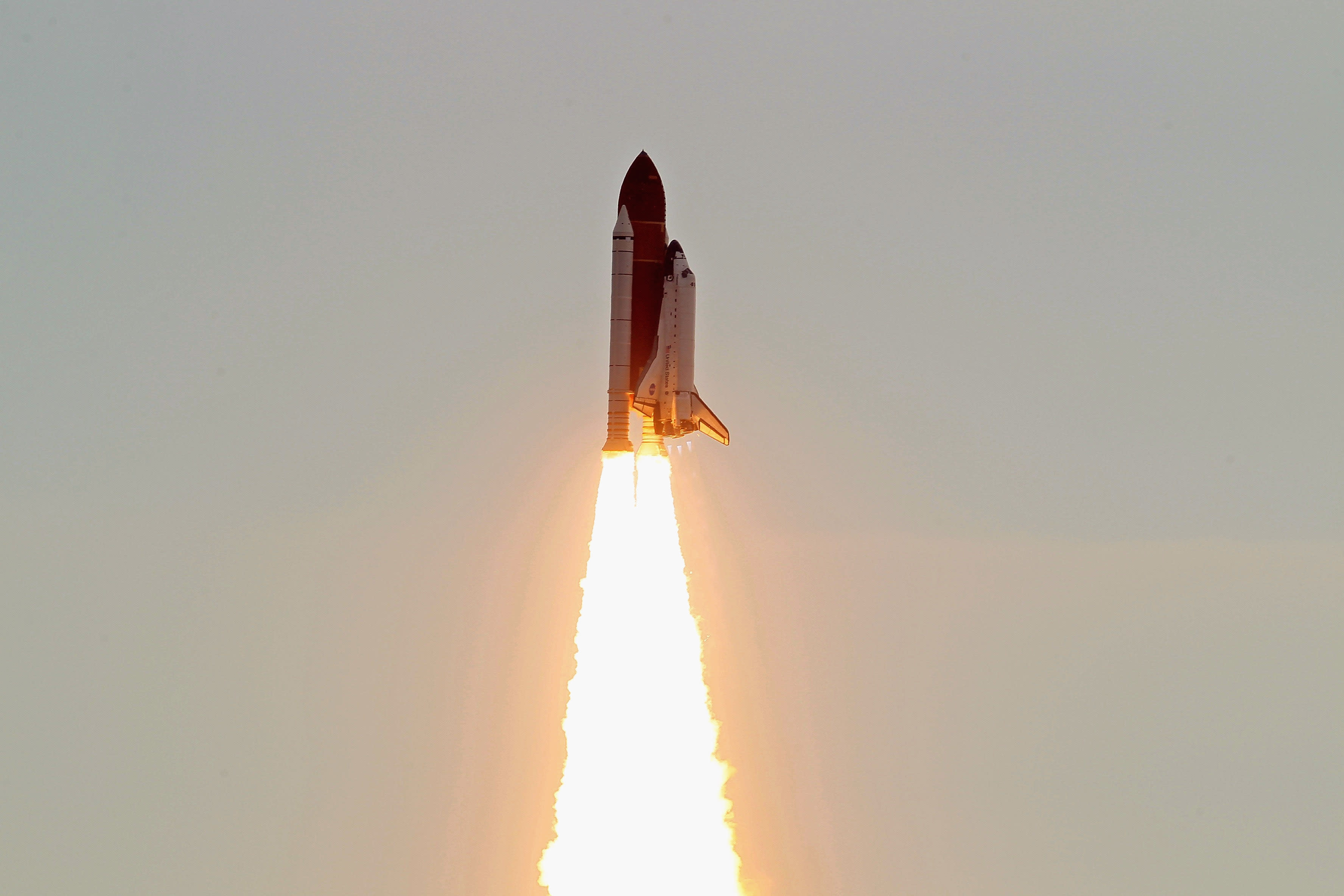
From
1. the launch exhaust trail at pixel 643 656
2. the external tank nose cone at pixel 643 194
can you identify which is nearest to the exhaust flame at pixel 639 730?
the launch exhaust trail at pixel 643 656

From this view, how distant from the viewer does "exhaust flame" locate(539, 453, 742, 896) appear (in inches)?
2751

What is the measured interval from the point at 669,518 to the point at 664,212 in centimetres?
821

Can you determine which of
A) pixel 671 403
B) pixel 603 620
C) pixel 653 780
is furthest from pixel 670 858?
pixel 671 403

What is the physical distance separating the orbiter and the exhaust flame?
4.37 ft

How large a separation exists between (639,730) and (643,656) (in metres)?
2.04

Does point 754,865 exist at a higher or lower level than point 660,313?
lower

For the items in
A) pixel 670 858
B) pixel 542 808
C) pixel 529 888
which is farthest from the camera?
pixel 529 888

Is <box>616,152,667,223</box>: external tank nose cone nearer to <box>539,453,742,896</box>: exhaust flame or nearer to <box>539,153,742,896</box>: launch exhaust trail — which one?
<box>539,153,742,896</box>: launch exhaust trail

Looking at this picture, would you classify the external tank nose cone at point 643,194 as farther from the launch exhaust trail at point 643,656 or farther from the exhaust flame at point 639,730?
the exhaust flame at point 639,730

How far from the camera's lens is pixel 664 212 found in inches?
2904

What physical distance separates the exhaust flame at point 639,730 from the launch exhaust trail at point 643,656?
0.10 feet

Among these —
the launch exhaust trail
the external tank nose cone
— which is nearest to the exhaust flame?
the launch exhaust trail

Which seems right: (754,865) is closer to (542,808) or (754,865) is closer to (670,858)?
(670,858)

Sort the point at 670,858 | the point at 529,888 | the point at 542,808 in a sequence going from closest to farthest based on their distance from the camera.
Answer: the point at 670,858, the point at 542,808, the point at 529,888
